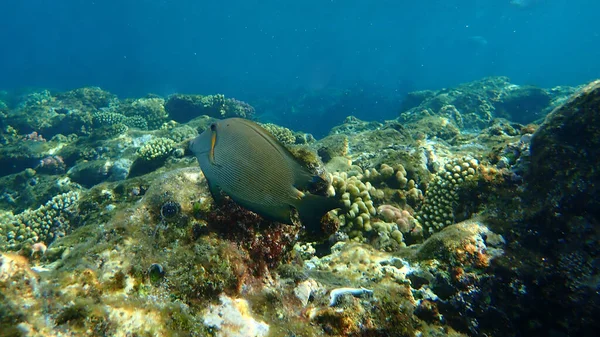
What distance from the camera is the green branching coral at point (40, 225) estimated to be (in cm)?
598

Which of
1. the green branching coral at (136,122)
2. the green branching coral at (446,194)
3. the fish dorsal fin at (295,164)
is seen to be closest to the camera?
the fish dorsal fin at (295,164)

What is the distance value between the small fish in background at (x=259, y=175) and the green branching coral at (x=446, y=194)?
10.6ft

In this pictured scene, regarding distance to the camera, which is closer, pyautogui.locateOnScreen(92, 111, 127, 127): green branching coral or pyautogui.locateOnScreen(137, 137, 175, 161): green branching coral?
pyautogui.locateOnScreen(137, 137, 175, 161): green branching coral

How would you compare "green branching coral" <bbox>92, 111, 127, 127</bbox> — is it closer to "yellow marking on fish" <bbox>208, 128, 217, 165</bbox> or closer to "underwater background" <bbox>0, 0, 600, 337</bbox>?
"underwater background" <bbox>0, 0, 600, 337</bbox>

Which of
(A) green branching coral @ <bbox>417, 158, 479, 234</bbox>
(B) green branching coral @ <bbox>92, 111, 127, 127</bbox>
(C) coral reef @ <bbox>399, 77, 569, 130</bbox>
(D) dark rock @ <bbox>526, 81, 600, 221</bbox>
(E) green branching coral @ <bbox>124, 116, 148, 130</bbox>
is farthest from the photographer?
(C) coral reef @ <bbox>399, 77, 569, 130</bbox>

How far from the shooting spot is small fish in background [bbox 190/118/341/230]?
5.09ft

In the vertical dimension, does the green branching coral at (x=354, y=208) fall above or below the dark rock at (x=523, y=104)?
below

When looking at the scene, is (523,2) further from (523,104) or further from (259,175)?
(259,175)

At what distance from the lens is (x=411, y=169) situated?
5.46 meters

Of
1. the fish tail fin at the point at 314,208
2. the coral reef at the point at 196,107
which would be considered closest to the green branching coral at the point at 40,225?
the fish tail fin at the point at 314,208

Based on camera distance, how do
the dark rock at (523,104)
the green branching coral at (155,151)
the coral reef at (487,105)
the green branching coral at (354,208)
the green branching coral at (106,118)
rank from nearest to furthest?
the green branching coral at (354,208)
the green branching coral at (155,151)
the green branching coral at (106,118)
the coral reef at (487,105)
the dark rock at (523,104)

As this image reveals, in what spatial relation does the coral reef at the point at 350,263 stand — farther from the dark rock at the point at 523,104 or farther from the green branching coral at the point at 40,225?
the dark rock at the point at 523,104

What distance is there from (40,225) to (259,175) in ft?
23.3

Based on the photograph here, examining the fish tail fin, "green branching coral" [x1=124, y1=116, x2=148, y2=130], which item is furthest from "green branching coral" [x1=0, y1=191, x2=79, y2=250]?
"green branching coral" [x1=124, y1=116, x2=148, y2=130]
